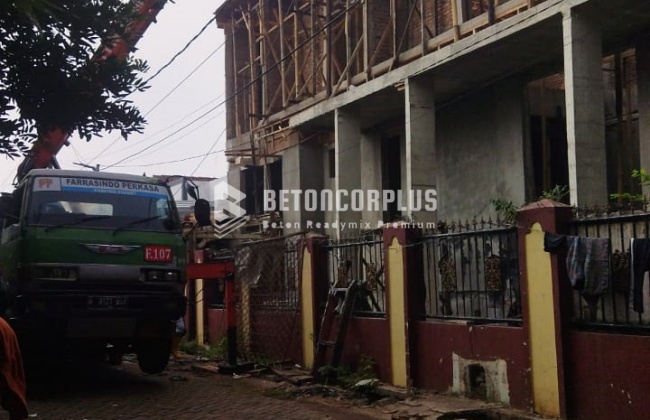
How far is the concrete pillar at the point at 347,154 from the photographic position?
15320 mm

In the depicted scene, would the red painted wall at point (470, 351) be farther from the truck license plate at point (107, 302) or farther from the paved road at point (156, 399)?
the truck license plate at point (107, 302)

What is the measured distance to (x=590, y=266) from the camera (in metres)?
6.01

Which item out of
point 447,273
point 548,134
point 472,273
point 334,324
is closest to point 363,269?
point 334,324

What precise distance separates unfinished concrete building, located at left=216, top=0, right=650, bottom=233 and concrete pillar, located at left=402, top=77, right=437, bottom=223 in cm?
2

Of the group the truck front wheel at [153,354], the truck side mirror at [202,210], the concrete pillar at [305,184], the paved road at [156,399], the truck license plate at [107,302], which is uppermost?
the concrete pillar at [305,184]

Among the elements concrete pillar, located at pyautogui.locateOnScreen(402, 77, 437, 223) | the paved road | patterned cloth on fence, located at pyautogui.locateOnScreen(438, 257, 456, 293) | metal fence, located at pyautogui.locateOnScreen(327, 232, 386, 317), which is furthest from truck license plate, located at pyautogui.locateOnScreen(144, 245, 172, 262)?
concrete pillar, located at pyautogui.locateOnScreen(402, 77, 437, 223)

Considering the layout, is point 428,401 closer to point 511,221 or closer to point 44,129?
point 511,221

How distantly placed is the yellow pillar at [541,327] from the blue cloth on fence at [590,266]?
367 mm

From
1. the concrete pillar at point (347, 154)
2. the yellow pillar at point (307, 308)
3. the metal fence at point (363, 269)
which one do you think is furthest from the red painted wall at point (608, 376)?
the concrete pillar at point (347, 154)

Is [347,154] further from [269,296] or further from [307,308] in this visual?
[307,308]

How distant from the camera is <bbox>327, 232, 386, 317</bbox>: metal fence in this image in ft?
29.6

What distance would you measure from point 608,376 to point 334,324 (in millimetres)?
4231

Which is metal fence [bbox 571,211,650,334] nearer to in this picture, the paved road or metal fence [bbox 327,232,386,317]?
the paved road

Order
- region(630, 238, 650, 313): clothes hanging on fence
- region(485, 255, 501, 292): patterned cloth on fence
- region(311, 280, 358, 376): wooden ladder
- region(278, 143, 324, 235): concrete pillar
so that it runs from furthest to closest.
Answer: region(278, 143, 324, 235): concrete pillar → region(311, 280, 358, 376): wooden ladder → region(485, 255, 501, 292): patterned cloth on fence → region(630, 238, 650, 313): clothes hanging on fence
